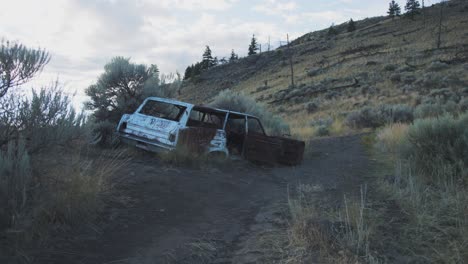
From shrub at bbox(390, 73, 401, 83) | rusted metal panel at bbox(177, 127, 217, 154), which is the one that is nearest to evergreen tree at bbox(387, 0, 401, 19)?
shrub at bbox(390, 73, 401, 83)

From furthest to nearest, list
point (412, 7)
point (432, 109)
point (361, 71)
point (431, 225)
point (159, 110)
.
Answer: point (412, 7)
point (361, 71)
point (432, 109)
point (159, 110)
point (431, 225)

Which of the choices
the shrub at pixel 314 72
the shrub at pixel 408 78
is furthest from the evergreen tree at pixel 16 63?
the shrub at pixel 314 72

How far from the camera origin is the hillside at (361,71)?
92.3 ft

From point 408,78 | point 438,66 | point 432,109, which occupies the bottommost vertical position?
point 432,109

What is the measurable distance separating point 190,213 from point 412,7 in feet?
288

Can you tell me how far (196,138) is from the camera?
879 centimetres

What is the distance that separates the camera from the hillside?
28.1 m

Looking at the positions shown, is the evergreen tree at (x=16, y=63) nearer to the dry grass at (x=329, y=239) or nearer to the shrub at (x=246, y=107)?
the dry grass at (x=329, y=239)

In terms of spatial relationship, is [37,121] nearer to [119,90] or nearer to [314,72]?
[119,90]

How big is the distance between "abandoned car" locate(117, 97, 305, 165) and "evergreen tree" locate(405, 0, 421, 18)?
259ft

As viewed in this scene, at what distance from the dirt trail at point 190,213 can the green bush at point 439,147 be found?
126 cm

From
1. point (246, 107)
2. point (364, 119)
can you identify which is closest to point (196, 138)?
point (246, 107)

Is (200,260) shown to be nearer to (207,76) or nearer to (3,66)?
(3,66)

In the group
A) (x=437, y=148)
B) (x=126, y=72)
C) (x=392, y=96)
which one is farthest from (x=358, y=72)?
(x=437, y=148)
